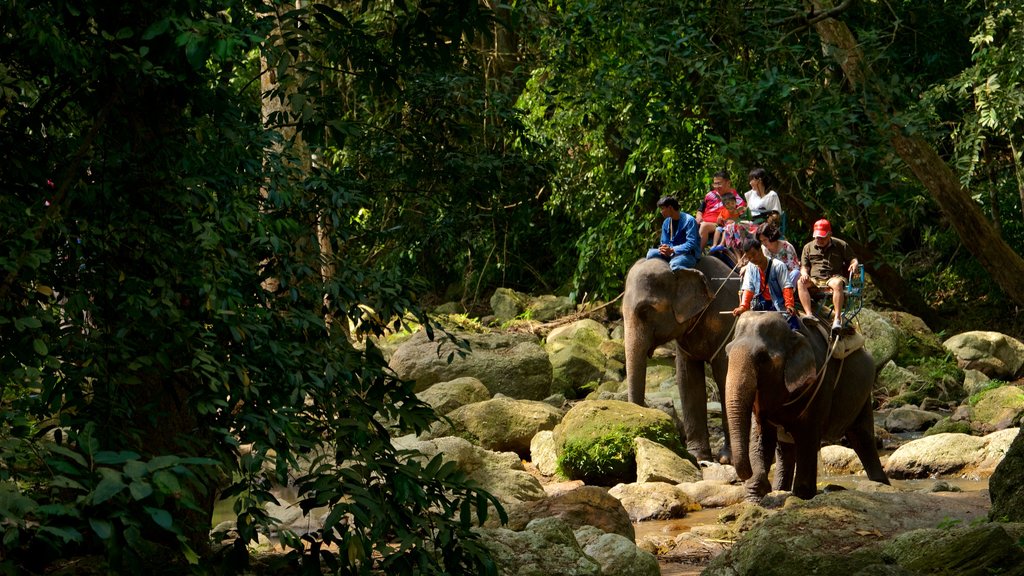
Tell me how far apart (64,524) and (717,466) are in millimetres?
9471

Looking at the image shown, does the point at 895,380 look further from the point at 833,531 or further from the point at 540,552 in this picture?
the point at 540,552

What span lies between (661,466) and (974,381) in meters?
7.22

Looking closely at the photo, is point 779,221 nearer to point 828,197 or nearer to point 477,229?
point 828,197

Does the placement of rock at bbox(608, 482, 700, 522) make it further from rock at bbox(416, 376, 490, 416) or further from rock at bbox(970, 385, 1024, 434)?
rock at bbox(970, 385, 1024, 434)

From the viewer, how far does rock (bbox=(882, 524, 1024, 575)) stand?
15.7 ft

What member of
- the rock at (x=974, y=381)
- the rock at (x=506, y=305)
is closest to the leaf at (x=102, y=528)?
the rock at (x=974, y=381)

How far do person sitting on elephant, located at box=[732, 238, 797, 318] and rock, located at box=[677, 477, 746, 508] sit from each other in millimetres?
1591

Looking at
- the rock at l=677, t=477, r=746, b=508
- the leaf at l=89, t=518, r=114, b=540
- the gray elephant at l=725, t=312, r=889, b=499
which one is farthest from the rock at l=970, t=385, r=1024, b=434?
the leaf at l=89, t=518, r=114, b=540


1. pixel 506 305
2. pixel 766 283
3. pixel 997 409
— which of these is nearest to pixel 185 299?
pixel 766 283

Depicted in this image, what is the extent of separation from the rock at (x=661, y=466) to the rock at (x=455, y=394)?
273 centimetres

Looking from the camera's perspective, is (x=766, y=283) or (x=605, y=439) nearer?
(x=766, y=283)

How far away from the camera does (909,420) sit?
14.5 meters

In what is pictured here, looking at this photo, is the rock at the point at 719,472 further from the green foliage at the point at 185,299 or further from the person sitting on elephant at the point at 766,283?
the green foliage at the point at 185,299

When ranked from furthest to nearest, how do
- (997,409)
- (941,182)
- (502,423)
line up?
(997,409) → (502,423) → (941,182)
